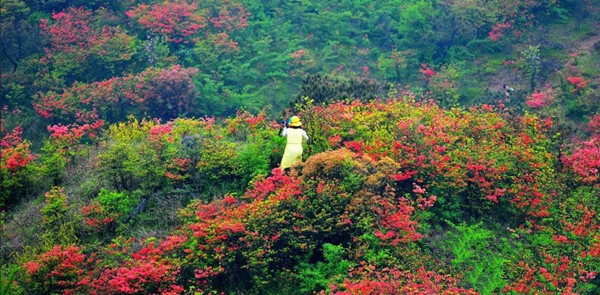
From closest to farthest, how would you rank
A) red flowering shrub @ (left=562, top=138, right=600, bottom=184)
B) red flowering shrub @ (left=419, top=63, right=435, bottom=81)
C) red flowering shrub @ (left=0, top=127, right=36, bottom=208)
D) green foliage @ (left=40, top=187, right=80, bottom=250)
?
1. green foliage @ (left=40, top=187, right=80, bottom=250)
2. red flowering shrub @ (left=0, top=127, right=36, bottom=208)
3. red flowering shrub @ (left=562, top=138, right=600, bottom=184)
4. red flowering shrub @ (left=419, top=63, right=435, bottom=81)

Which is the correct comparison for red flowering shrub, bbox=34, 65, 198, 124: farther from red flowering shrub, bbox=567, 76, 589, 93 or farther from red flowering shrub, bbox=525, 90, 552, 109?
red flowering shrub, bbox=567, 76, 589, 93

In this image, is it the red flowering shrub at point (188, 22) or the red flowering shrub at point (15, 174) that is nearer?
the red flowering shrub at point (15, 174)

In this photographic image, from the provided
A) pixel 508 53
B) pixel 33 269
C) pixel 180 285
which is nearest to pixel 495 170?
pixel 180 285

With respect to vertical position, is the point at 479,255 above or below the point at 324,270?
below

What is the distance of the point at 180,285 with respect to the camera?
11.4 m

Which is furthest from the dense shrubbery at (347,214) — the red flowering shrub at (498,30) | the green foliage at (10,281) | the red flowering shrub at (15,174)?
the red flowering shrub at (498,30)

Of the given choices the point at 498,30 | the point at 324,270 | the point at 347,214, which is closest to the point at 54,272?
the point at 324,270

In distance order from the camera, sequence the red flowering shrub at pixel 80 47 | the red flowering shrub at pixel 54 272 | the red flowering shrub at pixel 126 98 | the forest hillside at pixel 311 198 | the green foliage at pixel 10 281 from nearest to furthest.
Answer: the green foliage at pixel 10 281 → the red flowering shrub at pixel 54 272 → the forest hillside at pixel 311 198 → the red flowering shrub at pixel 126 98 → the red flowering shrub at pixel 80 47

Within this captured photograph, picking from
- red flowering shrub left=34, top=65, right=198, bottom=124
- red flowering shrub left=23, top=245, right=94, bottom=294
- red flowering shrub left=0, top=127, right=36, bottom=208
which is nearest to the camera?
red flowering shrub left=23, top=245, right=94, bottom=294

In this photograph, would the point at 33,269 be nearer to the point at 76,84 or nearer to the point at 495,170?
the point at 495,170

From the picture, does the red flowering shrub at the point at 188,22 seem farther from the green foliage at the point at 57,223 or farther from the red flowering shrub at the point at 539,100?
the green foliage at the point at 57,223

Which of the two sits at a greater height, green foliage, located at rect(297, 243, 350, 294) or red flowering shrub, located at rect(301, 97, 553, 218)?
red flowering shrub, located at rect(301, 97, 553, 218)

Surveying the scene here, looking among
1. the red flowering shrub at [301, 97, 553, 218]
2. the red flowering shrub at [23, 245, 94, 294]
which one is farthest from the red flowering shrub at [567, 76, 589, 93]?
the red flowering shrub at [23, 245, 94, 294]

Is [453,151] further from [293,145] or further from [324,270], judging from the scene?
[324,270]
